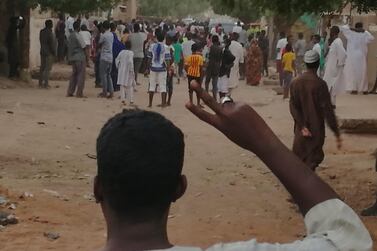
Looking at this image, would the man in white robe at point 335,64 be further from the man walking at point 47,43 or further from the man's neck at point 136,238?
the man's neck at point 136,238

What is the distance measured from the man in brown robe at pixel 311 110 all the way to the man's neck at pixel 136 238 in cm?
585

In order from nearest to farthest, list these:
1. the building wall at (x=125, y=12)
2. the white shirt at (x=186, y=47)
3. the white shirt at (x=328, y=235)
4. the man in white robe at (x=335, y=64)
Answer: the white shirt at (x=328, y=235)
the man in white robe at (x=335, y=64)
the white shirt at (x=186, y=47)
the building wall at (x=125, y=12)

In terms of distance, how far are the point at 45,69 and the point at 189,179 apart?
36.7 feet

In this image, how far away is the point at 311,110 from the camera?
7516mm

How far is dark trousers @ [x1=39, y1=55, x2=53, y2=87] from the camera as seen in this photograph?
63.1ft

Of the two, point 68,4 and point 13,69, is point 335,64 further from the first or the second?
point 13,69

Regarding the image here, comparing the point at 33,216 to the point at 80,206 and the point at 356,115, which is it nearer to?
the point at 80,206

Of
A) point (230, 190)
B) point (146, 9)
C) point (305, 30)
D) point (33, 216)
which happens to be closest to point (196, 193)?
point (230, 190)

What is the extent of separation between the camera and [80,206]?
7.63 metres

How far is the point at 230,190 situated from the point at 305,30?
24.6 m

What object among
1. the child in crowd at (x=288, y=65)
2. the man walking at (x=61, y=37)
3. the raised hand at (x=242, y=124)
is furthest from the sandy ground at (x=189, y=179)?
the man walking at (x=61, y=37)

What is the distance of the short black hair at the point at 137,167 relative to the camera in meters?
1.71

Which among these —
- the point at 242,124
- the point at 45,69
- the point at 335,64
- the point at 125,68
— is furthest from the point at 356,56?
the point at 242,124

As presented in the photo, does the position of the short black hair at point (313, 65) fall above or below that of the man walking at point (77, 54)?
above
